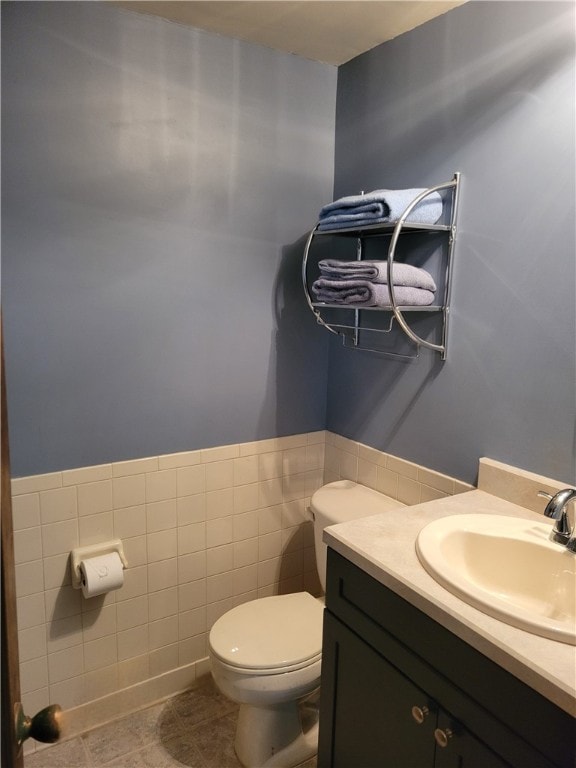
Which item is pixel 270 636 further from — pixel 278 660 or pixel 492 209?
pixel 492 209

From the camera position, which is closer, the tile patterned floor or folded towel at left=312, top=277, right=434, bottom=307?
folded towel at left=312, top=277, right=434, bottom=307

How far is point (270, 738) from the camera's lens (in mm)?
1699

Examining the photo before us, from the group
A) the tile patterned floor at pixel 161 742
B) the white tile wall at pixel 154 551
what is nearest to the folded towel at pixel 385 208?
the white tile wall at pixel 154 551

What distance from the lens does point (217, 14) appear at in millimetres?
1628

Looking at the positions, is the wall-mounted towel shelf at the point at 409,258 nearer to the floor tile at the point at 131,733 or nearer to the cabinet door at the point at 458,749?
the cabinet door at the point at 458,749

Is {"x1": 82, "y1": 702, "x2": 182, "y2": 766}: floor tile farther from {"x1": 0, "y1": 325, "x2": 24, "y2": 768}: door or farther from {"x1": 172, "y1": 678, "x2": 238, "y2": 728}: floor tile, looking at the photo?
{"x1": 0, "y1": 325, "x2": 24, "y2": 768}: door

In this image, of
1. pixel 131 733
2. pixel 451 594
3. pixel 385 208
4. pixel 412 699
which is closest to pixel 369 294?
pixel 385 208

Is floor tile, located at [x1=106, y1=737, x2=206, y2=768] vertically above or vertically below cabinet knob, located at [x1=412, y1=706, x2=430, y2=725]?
below

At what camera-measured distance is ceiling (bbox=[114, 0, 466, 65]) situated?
5.12ft

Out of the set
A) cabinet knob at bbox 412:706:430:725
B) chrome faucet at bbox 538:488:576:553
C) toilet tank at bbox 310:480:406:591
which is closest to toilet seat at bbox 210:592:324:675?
toilet tank at bbox 310:480:406:591

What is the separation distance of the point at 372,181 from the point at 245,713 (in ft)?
5.93

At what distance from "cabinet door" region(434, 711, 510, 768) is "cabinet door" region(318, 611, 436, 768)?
0.07 feet

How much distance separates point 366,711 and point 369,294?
1073mm

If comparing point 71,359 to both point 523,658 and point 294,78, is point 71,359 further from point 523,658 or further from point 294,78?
point 523,658
